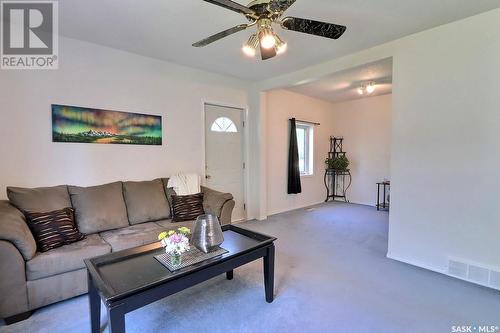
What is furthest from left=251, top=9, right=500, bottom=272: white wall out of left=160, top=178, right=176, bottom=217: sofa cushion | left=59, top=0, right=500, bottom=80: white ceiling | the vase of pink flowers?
left=160, top=178, right=176, bottom=217: sofa cushion

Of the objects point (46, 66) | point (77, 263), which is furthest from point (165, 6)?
point (77, 263)

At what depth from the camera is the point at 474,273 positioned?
7.80 feet

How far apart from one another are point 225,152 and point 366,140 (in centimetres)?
370

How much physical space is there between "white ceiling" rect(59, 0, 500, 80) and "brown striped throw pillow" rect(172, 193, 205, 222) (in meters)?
1.87

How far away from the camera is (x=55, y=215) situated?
223cm

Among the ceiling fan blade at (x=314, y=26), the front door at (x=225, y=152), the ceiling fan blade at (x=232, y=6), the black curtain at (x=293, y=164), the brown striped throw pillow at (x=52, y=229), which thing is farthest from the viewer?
the black curtain at (x=293, y=164)

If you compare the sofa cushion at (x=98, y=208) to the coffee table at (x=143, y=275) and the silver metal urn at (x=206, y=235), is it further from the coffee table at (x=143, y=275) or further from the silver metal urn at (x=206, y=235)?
the silver metal urn at (x=206, y=235)

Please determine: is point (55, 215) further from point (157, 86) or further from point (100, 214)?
point (157, 86)

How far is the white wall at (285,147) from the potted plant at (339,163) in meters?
0.27

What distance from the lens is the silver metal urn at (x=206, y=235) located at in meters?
1.85

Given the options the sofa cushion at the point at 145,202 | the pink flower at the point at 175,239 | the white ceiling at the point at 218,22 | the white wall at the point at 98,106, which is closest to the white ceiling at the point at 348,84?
the white ceiling at the point at 218,22

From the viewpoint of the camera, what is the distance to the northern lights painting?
2.73 metres

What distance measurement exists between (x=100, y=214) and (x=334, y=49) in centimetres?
333

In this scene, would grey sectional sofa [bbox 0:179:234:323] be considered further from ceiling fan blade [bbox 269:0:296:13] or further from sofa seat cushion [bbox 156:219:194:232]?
ceiling fan blade [bbox 269:0:296:13]
